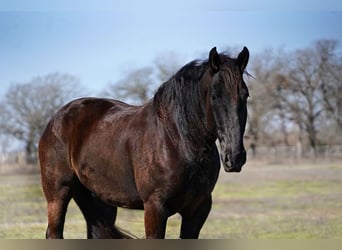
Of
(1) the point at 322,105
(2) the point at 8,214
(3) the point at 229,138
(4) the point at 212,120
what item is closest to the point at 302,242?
(3) the point at 229,138

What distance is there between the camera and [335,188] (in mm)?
6441

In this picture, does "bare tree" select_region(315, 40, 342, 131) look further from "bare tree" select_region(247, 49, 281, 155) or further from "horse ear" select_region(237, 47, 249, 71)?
"horse ear" select_region(237, 47, 249, 71)

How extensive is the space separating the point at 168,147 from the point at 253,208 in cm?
414

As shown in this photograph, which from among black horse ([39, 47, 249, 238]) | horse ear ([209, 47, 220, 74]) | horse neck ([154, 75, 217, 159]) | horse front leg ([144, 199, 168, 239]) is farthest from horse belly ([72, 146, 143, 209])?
horse ear ([209, 47, 220, 74])

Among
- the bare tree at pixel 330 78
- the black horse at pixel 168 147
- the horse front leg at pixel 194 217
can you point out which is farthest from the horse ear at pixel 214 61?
the bare tree at pixel 330 78

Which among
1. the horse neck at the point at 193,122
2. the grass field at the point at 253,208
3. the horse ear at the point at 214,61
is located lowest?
the grass field at the point at 253,208

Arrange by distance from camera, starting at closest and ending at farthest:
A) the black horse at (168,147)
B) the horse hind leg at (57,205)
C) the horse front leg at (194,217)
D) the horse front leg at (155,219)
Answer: the black horse at (168,147)
the horse front leg at (155,219)
the horse front leg at (194,217)
the horse hind leg at (57,205)

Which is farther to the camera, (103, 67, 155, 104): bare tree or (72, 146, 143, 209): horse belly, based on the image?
(103, 67, 155, 104): bare tree

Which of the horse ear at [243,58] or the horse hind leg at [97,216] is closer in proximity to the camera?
the horse ear at [243,58]

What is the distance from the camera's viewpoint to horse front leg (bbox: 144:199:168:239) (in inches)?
85.8

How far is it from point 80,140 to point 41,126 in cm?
254

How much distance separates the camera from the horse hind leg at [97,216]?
2.86m

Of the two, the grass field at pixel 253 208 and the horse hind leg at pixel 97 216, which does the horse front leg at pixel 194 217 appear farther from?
the grass field at pixel 253 208

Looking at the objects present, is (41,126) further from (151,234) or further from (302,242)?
(302,242)
